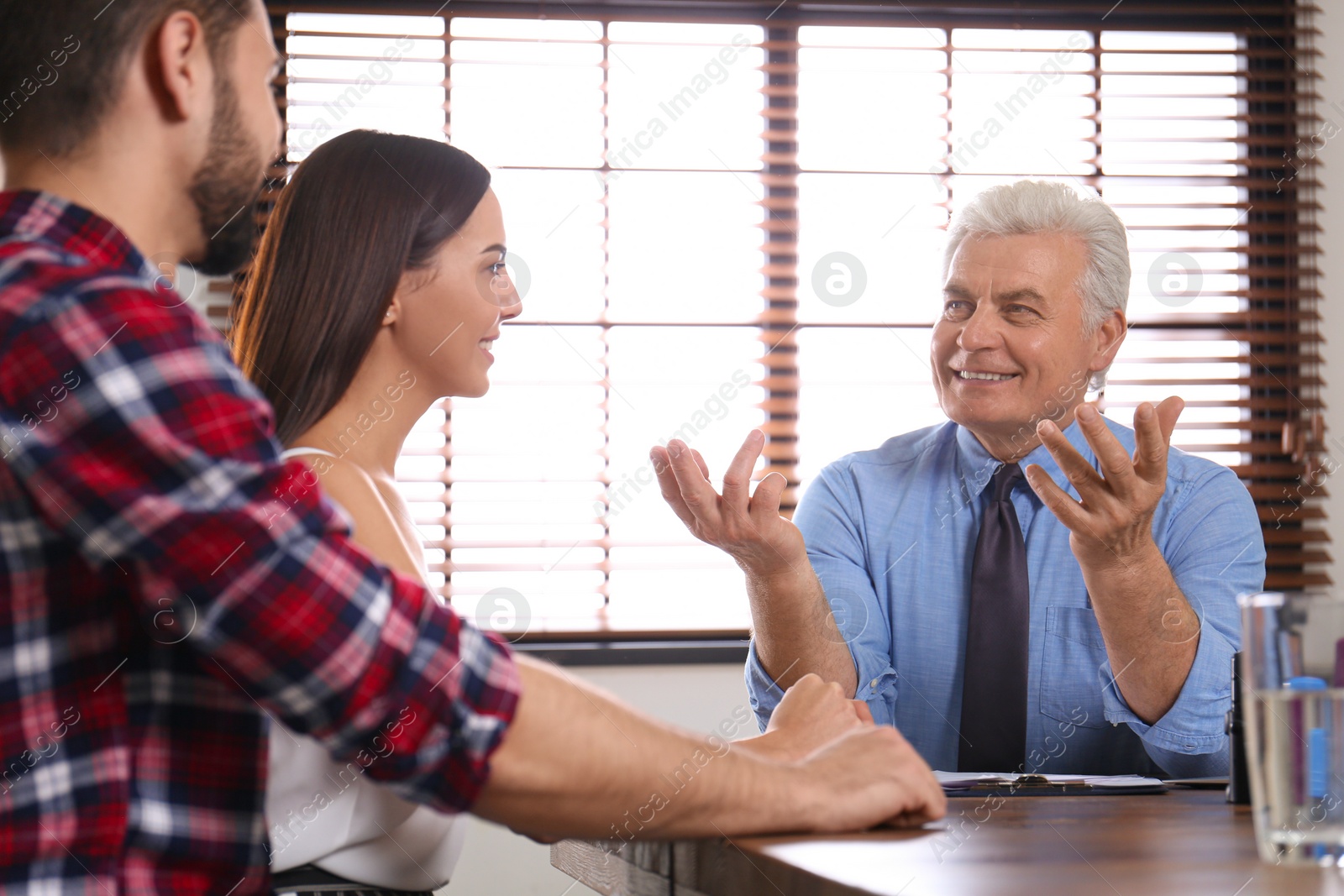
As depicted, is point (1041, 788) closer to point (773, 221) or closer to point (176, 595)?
point (176, 595)

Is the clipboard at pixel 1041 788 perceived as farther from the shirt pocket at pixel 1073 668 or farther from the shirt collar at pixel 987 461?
the shirt collar at pixel 987 461

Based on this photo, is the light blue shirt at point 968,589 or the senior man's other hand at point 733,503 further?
the light blue shirt at point 968,589

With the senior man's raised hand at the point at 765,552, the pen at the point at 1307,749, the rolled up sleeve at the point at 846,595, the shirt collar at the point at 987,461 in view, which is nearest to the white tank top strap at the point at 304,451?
the senior man's raised hand at the point at 765,552

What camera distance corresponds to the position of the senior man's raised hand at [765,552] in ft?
4.53

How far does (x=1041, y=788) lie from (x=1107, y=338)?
3.38 ft

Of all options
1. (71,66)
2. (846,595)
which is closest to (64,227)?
(71,66)

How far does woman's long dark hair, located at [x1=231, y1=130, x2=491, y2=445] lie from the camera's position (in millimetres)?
1293

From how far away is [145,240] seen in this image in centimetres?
83

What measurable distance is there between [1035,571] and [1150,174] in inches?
70.4

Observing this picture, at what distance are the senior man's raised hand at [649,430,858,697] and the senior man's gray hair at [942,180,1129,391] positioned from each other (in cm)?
70

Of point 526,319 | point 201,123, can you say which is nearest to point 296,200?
point 201,123

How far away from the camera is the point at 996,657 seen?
1650mm

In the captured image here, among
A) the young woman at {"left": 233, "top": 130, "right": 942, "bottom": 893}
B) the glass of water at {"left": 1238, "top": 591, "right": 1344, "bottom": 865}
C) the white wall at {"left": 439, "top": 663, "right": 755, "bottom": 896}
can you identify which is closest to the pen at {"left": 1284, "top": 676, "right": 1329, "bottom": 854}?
the glass of water at {"left": 1238, "top": 591, "right": 1344, "bottom": 865}

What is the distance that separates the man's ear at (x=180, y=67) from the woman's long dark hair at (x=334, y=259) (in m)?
0.48
